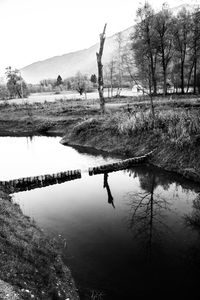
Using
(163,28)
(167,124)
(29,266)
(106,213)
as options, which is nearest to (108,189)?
(106,213)

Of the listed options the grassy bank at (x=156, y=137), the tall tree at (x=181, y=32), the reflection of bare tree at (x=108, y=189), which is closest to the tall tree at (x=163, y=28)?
the tall tree at (x=181, y=32)

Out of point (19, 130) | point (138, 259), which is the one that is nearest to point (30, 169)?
point (138, 259)

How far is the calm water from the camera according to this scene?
8511 mm

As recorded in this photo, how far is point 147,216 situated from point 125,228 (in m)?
1.49

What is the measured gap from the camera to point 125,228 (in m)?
11.8

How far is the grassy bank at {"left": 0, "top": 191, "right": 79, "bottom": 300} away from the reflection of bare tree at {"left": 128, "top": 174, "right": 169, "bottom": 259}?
3.21 m

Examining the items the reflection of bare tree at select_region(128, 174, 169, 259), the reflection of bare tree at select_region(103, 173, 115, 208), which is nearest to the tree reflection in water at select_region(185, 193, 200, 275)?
the reflection of bare tree at select_region(128, 174, 169, 259)

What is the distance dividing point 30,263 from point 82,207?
6469 millimetres

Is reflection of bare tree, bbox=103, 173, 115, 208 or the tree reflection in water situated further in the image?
reflection of bare tree, bbox=103, 173, 115, 208

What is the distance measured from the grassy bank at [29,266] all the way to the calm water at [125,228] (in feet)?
2.38

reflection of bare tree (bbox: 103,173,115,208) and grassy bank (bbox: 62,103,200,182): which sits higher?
grassy bank (bbox: 62,103,200,182)

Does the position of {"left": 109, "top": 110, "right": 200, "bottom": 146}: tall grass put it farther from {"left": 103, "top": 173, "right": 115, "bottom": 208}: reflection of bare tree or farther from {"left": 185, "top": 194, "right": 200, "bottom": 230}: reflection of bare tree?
{"left": 185, "top": 194, "right": 200, "bottom": 230}: reflection of bare tree

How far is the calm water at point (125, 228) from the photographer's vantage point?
8.51 meters

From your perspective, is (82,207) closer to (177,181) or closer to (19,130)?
(177,181)
